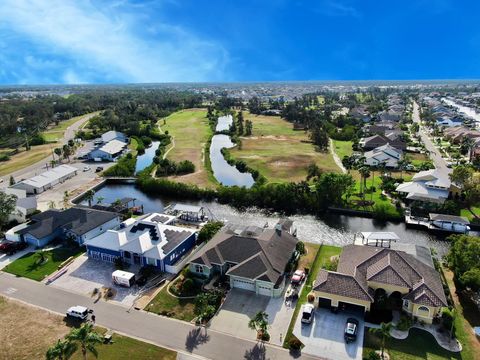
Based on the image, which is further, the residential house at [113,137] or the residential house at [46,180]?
the residential house at [113,137]

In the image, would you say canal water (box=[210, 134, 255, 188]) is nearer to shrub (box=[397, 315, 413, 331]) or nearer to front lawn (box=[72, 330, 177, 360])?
shrub (box=[397, 315, 413, 331])

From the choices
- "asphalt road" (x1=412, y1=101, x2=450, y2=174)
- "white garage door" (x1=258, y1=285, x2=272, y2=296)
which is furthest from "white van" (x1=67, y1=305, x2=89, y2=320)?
"asphalt road" (x1=412, y1=101, x2=450, y2=174)

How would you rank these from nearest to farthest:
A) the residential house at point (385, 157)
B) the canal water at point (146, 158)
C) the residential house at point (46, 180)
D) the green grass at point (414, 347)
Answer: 1. the green grass at point (414, 347)
2. the residential house at point (46, 180)
3. the residential house at point (385, 157)
4. the canal water at point (146, 158)

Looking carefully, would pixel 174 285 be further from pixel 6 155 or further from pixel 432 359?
pixel 6 155

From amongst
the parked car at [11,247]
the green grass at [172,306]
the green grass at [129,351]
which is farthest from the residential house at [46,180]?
the green grass at [129,351]

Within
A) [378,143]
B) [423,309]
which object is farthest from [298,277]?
[378,143]

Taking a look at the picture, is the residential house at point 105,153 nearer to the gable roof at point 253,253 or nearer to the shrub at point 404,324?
the gable roof at point 253,253
